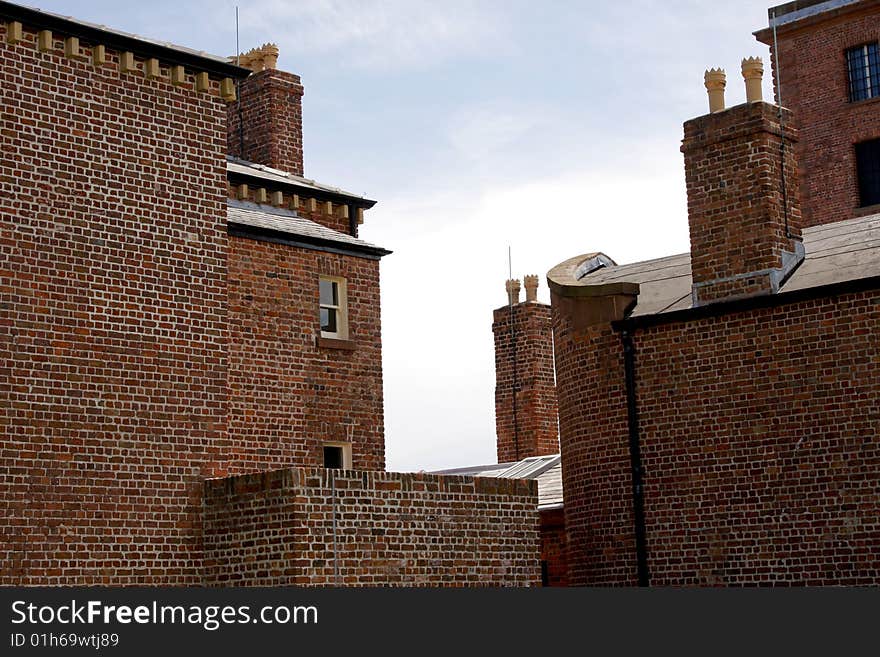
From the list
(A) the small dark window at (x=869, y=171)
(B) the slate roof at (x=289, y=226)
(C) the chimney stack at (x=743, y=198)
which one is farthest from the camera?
(A) the small dark window at (x=869, y=171)

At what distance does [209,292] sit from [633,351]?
7171 millimetres

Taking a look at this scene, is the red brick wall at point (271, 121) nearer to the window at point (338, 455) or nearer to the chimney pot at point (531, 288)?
the window at point (338, 455)

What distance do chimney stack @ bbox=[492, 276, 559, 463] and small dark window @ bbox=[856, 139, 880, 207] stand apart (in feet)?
30.9

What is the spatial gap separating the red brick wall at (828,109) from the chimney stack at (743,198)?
53.6 feet

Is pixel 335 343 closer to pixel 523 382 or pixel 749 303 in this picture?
pixel 749 303

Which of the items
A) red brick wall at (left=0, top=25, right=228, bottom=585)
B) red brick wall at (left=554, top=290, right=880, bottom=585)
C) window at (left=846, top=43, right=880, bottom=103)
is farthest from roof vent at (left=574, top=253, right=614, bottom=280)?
window at (left=846, top=43, right=880, bottom=103)

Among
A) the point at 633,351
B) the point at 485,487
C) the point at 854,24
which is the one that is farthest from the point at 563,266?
the point at 854,24

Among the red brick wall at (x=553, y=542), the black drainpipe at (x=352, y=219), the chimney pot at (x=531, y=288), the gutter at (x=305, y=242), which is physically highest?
the chimney pot at (x=531, y=288)

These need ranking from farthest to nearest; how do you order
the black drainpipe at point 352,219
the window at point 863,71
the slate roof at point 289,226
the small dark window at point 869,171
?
the window at point 863,71, the small dark window at point 869,171, the black drainpipe at point 352,219, the slate roof at point 289,226

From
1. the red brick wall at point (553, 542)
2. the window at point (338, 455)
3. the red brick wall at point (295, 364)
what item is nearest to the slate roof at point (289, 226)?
the red brick wall at point (295, 364)

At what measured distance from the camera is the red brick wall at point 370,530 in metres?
15.2

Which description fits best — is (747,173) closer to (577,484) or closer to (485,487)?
(577,484)

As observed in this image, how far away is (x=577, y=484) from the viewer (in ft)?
72.6

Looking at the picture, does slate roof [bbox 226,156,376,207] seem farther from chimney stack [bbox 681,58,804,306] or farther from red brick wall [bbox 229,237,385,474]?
chimney stack [bbox 681,58,804,306]
